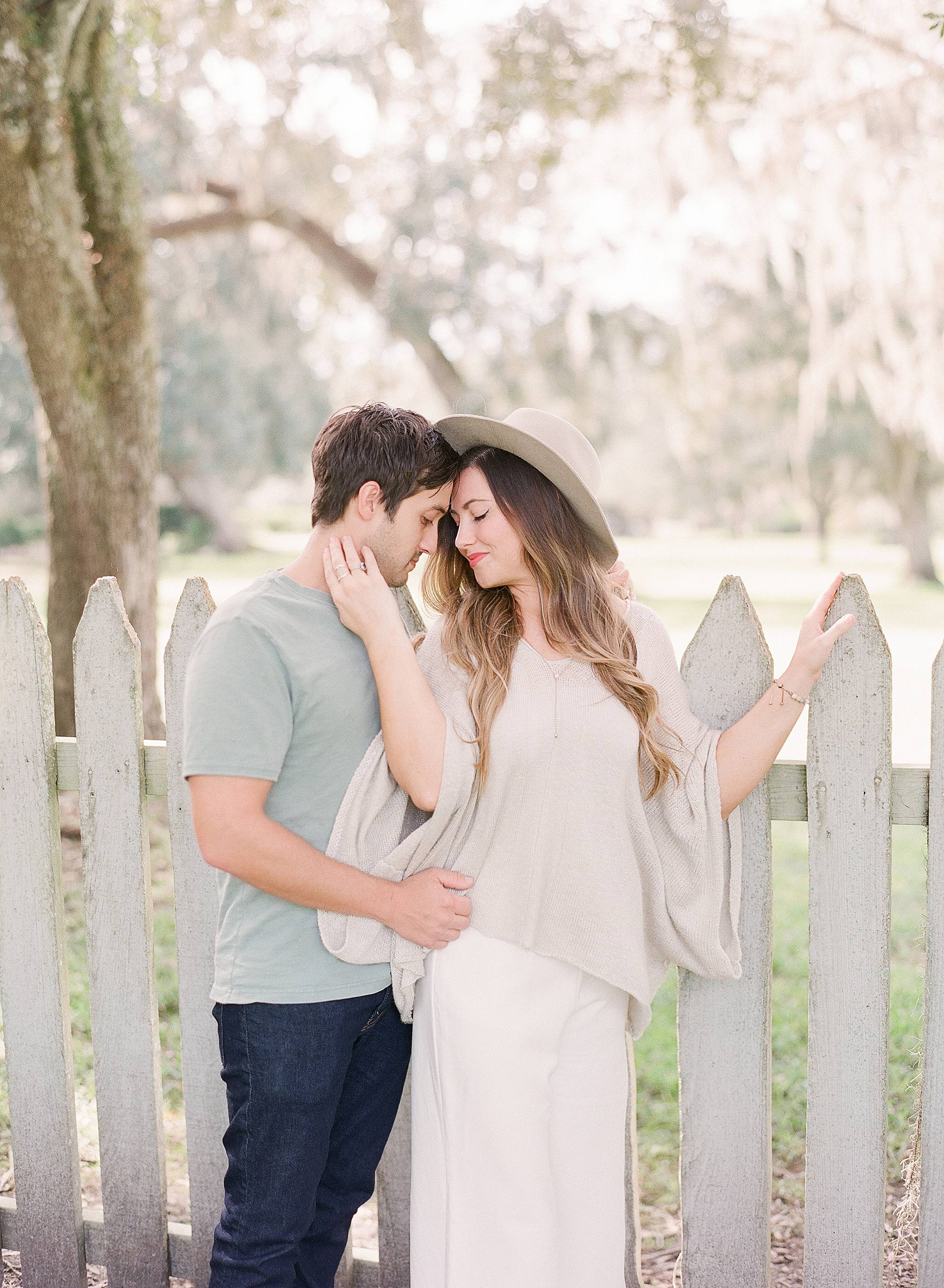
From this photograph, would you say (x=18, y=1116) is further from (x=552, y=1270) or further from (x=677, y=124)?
(x=677, y=124)

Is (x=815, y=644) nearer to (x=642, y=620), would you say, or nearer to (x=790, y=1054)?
(x=642, y=620)

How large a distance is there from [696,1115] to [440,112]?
9.94 m

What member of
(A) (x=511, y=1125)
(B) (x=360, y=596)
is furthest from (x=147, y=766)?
(A) (x=511, y=1125)

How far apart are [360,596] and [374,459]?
0.90 feet

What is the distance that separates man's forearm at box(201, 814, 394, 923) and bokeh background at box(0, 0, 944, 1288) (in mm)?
1467

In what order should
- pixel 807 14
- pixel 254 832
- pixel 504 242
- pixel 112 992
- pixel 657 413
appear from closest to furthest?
1. pixel 254 832
2. pixel 112 992
3. pixel 807 14
4. pixel 504 242
5. pixel 657 413

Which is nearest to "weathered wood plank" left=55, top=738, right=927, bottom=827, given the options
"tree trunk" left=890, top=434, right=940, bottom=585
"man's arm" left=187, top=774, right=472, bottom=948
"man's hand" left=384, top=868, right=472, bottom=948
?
"man's arm" left=187, top=774, right=472, bottom=948

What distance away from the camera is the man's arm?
1.89m

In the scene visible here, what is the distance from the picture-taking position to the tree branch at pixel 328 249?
8969mm

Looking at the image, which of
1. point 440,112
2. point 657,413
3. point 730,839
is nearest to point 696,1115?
point 730,839

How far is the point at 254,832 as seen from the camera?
1.90 m

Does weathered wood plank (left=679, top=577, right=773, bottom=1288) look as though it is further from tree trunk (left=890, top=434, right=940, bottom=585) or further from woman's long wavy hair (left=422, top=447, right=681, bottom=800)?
tree trunk (left=890, top=434, right=940, bottom=585)

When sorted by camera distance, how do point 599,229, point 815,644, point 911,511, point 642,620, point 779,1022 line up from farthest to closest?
point 911,511
point 599,229
point 779,1022
point 642,620
point 815,644

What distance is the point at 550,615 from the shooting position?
2.14m
